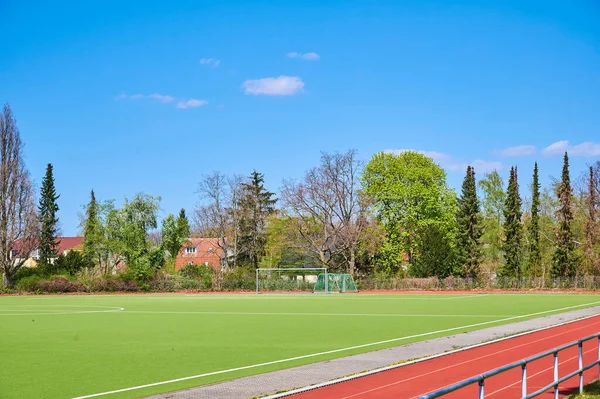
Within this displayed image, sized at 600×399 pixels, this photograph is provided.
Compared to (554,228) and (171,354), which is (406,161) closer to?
(554,228)

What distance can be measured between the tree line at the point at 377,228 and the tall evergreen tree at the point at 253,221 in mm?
1638

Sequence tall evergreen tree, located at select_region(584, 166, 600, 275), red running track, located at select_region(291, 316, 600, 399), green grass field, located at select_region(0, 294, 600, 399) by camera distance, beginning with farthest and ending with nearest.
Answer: tall evergreen tree, located at select_region(584, 166, 600, 275), green grass field, located at select_region(0, 294, 600, 399), red running track, located at select_region(291, 316, 600, 399)

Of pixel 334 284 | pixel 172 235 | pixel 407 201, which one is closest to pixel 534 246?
pixel 407 201

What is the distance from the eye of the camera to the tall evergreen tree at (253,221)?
88.9m

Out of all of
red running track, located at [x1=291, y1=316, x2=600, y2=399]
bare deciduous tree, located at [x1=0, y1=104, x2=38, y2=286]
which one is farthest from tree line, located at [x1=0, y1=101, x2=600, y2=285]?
red running track, located at [x1=291, y1=316, x2=600, y2=399]

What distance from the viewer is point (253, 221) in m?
89.8

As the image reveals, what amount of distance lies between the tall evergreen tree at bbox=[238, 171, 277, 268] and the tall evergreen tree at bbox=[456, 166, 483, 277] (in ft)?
83.0

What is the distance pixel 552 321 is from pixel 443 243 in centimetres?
4567

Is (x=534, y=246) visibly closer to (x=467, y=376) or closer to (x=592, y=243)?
(x=592, y=243)

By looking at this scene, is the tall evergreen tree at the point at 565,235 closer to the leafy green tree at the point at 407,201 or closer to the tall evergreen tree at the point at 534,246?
the tall evergreen tree at the point at 534,246

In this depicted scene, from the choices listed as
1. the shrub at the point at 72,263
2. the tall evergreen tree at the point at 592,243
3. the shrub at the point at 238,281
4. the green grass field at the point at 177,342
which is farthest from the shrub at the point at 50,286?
the tall evergreen tree at the point at 592,243

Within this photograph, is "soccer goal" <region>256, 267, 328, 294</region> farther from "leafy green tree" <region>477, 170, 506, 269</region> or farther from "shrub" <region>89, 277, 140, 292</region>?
"leafy green tree" <region>477, 170, 506, 269</region>

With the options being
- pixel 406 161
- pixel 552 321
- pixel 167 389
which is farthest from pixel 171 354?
pixel 406 161

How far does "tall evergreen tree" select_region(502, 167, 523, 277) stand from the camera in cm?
7588
